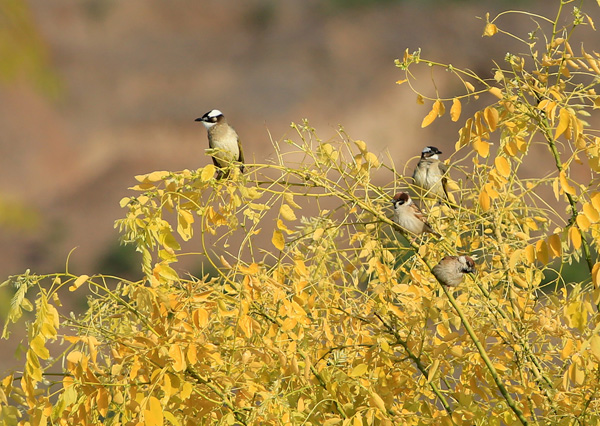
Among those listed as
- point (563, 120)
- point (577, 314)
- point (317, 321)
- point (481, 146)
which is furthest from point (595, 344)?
point (317, 321)

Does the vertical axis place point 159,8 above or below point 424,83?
above

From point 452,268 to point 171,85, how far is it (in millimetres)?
20657

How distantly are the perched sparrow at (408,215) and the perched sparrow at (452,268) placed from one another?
0.63 meters

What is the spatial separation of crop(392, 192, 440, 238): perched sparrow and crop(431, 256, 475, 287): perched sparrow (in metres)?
0.63

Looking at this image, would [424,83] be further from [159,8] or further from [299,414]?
[299,414]

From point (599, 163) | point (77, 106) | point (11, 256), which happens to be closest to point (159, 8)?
point (77, 106)

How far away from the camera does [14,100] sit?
23969 millimetres

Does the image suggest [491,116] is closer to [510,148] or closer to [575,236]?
[510,148]

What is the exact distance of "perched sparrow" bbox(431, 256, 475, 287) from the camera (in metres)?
2.90

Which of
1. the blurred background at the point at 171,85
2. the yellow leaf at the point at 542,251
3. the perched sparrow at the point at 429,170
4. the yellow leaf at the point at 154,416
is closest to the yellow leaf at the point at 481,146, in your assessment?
the yellow leaf at the point at 542,251

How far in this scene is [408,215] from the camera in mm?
3691

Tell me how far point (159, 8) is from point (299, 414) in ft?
78.5

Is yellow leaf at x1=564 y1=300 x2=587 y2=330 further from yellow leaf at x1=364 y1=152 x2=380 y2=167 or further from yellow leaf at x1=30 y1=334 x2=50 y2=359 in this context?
yellow leaf at x1=30 y1=334 x2=50 y2=359

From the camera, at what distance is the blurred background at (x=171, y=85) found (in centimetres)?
2056
